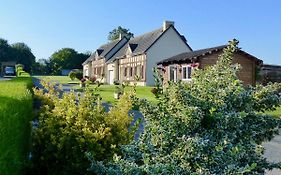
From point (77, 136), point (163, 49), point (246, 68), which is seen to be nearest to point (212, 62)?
point (246, 68)

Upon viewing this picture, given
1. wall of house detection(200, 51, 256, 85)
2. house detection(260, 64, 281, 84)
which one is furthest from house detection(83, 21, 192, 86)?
wall of house detection(200, 51, 256, 85)

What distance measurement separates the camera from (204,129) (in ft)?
14.7

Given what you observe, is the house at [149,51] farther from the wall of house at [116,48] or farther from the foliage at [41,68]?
the foliage at [41,68]

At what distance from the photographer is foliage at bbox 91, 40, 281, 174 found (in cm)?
416

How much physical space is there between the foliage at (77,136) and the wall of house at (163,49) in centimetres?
3861

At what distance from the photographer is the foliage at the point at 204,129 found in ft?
13.6

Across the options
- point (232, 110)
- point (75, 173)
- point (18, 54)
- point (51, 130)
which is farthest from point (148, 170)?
point (18, 54)

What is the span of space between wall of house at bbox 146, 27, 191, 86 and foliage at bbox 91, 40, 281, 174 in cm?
3976

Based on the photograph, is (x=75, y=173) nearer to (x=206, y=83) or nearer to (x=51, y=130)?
(x=51, y=130)

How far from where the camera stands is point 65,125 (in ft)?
19.4

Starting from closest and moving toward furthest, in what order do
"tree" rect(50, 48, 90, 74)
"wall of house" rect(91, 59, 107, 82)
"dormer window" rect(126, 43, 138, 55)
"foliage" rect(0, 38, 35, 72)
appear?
"dormer window" rect(126, 43, 138, 55) < "wall of house" rect(91, 59, 107, 82) < "tree" rect(50, 48, 90, 74) < "foliage" rect(0, 38, 35, 72)

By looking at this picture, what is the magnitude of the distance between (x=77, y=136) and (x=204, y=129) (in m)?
1.86

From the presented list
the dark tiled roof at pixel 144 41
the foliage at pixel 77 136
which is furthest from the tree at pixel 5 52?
the foliage at pixel 77 136

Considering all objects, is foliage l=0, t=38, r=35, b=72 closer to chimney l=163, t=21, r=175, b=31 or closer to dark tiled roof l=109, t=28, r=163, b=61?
dark tiled roof l=109, t=28, r=163, b=61
